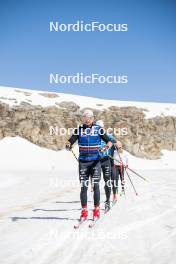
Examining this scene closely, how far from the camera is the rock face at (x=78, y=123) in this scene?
2279 inches

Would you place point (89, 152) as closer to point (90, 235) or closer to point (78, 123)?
point (90, 235)

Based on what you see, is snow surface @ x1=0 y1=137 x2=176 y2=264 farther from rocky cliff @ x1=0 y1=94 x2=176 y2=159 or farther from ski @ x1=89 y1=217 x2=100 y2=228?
rocky cliff @ x1=0 y1=94 x2=176 y2=159

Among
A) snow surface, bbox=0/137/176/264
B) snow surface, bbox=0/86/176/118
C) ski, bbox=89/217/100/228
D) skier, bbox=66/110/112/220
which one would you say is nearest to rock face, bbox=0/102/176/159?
snow surface, bbox=0/86/176/118

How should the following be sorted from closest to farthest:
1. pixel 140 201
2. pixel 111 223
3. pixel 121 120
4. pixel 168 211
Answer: pixel 111 223 < pixel 168 211 < pixel 140 201 < pixel 121 120

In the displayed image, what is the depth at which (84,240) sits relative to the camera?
580 cm

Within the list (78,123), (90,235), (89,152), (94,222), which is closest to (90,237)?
(90,235)

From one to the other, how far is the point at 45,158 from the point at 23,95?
55.2ft

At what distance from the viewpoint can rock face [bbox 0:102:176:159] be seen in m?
57.9

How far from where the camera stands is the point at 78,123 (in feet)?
203

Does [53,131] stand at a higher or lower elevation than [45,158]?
higher

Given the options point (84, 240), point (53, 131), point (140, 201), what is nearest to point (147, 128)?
point (53, 131)

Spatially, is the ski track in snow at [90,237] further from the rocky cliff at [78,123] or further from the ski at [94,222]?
the rocky cliff at [78,123]

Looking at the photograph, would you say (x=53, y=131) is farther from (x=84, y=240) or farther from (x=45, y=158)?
(x=84, y=240)

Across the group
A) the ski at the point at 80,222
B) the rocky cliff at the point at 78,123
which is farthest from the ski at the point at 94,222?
the rocky cliff at the point at 78,123
